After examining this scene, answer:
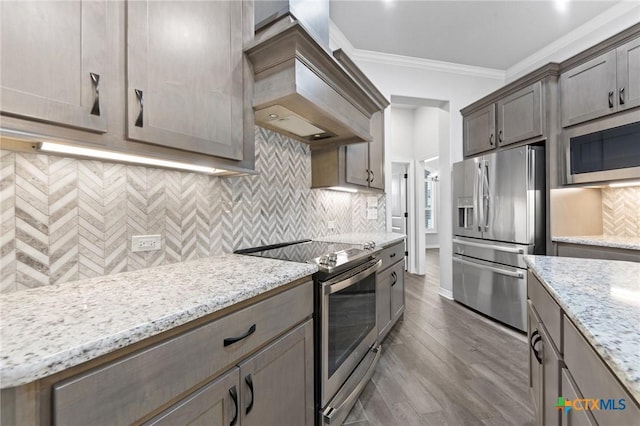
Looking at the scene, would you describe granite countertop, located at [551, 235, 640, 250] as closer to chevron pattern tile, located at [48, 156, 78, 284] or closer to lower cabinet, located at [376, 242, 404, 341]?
lower cabinet, located at [376, 242, 404, 341]

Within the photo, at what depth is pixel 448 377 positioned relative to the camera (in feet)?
6.38

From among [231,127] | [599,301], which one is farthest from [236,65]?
[599,301]

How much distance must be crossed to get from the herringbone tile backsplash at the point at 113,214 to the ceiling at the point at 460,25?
6.30 feet

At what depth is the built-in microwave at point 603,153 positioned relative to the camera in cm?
211

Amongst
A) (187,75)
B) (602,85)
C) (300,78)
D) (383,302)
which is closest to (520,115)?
(602,85)

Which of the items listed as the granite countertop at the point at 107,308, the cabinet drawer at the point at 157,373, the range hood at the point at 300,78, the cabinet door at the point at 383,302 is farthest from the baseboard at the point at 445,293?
the cabinet drawer at the point at 157,373

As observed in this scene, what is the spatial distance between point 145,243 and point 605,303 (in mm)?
1732

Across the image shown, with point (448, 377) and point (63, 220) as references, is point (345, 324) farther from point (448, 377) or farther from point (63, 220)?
point (63, 220)

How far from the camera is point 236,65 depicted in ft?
4.37

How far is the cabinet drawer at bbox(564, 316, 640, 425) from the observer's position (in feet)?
1.61

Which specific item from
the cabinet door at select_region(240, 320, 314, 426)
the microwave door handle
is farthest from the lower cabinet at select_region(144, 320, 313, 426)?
the microwave door handle

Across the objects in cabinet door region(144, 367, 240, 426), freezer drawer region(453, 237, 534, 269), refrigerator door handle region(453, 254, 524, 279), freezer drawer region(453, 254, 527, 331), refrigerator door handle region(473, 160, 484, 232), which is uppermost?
refrigerator door handle region(473, 160, 484, 232)

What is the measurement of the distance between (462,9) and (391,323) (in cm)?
318

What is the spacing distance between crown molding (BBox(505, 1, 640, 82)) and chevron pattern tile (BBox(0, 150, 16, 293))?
4.57 m
